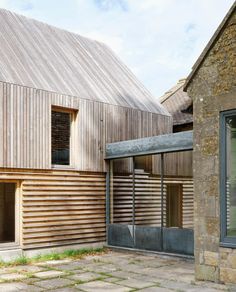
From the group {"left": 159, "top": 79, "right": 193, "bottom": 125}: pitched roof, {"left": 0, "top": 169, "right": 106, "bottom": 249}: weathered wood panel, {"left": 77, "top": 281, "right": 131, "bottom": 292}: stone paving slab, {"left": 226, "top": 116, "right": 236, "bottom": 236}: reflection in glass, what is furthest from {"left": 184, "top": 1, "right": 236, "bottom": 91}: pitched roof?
{"left": 159, "top": 79, "right": 193, "bottom": 125}: pitched roof

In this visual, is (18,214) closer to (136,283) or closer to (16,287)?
(16,287)

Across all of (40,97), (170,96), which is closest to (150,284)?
(40,97)

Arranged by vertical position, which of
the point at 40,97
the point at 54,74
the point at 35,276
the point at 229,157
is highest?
the point at 54,74

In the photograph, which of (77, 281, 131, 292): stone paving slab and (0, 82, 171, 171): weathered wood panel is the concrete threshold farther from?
(77, 281, 131, 292): stone paving slab

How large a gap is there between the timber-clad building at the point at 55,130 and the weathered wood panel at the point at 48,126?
25mm

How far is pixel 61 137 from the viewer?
12383 millimetres

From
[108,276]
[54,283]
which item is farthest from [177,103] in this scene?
[54,283]

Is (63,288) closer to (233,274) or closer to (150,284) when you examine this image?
(150,284)

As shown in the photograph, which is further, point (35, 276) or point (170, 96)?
point (170, 96)

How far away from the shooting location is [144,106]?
581 inches

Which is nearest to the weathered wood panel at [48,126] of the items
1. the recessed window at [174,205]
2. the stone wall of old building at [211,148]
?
the recessed window at [174,205]

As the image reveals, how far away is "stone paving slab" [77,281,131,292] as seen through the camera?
7.88m

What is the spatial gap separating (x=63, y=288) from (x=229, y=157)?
387cm

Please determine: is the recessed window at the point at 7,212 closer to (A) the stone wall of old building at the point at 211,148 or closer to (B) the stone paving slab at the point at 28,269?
(B) the stone paving slab at the point at 28,269
